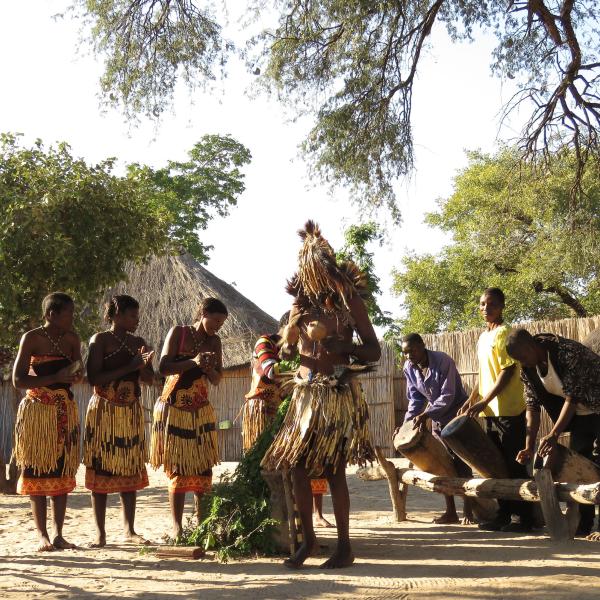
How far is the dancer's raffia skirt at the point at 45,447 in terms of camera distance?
5.91 meters

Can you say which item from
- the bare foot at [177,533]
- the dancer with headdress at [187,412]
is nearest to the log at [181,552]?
the bare foot at [177,533]

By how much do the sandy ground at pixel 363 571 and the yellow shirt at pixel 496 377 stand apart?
95 centimetres

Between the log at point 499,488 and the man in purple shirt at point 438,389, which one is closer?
the log at point 499,488

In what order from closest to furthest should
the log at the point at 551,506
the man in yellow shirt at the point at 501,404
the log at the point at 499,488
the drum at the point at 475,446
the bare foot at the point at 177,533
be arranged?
the log at the point at 499,488
the log at the point at 551,506
the bare foot at the point at 177,533
the drum at the point at 475,446
the man in yellow shirt at the point at 501,404

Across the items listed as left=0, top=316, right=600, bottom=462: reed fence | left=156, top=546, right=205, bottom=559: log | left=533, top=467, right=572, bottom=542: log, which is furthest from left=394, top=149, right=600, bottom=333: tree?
left=156, top=546, right=205, bottom=559: log

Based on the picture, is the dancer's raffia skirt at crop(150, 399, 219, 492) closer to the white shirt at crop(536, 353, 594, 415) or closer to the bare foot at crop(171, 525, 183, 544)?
the bare foot at crop(171, 525, 183, 544)

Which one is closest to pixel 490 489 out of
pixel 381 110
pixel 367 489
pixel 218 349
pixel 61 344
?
pixel 218 349

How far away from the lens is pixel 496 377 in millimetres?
6559

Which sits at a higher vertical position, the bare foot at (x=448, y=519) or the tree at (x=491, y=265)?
the tree at (x=491, y=265)

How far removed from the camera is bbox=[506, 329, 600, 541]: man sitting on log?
5.60m

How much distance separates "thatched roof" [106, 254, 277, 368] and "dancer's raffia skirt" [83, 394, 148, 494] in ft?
40.6

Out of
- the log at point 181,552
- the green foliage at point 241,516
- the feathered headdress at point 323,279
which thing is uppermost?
the feathered headdress at point 323,279

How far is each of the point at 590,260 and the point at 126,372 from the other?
29.7ft

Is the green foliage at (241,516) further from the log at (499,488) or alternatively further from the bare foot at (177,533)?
the log at (499,488)
